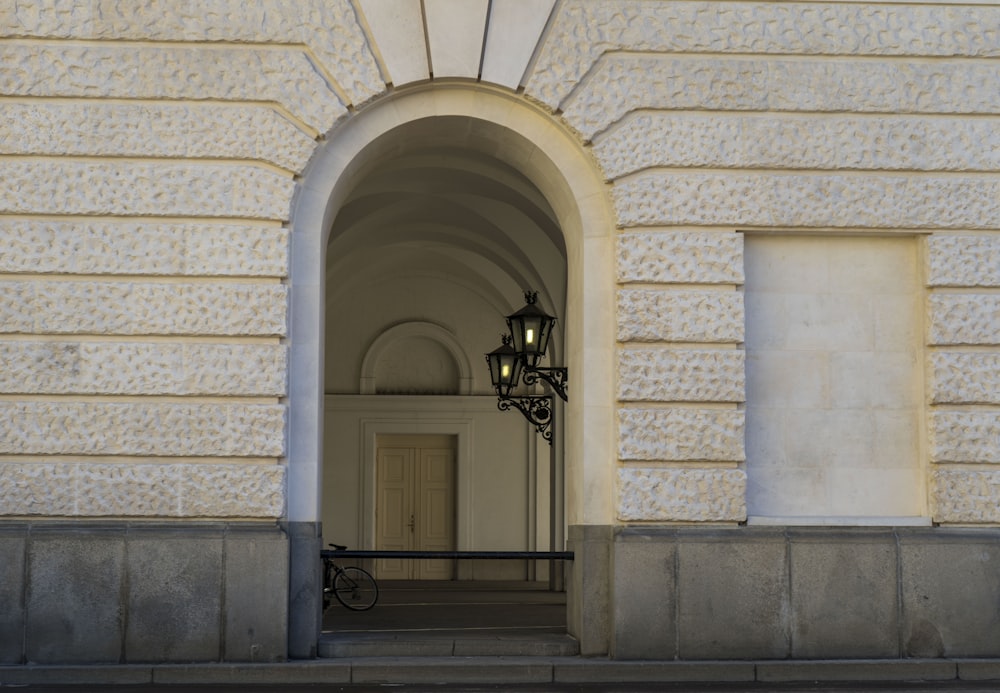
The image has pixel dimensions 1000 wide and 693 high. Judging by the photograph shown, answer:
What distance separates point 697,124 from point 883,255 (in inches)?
81.0

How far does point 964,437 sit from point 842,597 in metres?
1.76

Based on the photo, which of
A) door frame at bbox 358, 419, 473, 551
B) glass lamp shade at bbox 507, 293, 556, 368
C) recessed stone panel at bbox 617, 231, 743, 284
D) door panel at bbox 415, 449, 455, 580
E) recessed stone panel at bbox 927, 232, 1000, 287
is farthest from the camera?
door panel at bbox 415, 449, 455, 580

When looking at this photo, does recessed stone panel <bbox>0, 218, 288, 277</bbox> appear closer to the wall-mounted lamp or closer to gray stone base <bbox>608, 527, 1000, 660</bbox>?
gray stone base <bbox>608, 527, 1000, 660</bbox>

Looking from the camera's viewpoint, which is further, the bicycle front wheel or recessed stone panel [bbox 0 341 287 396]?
the bicycle front wheel

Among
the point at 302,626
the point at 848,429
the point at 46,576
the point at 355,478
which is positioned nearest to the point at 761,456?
the point at 848,429

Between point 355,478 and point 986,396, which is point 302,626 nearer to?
point 986,396

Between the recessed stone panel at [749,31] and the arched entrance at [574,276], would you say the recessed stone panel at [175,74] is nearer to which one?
the arched entrance at [574,276]

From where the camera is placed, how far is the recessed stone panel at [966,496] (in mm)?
10797

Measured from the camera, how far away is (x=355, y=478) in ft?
74.2

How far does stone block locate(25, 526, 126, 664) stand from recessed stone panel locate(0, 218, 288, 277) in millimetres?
2195

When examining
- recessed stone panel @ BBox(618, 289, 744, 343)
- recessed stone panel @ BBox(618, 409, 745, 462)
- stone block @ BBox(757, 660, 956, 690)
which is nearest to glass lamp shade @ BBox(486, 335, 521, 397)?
recessed stone panel @ BBox(618, 289, 744, 343)

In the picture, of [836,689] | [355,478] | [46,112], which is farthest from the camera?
[355,478]

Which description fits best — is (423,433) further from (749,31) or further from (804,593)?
(749,31)

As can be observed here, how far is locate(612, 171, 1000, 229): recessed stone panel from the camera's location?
35.3 feet
